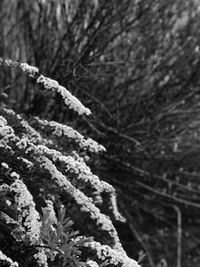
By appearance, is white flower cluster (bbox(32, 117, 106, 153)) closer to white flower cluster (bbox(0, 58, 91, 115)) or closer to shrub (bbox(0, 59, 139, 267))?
shrub (bbox(0, 59, 139, 267))

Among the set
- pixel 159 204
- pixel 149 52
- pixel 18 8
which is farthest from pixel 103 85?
pixel 159 204

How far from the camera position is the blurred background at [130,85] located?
326 cm

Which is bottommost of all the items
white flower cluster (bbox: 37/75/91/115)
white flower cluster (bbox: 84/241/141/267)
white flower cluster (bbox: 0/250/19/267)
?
white flower cluster (bbox: 0/250/19/267)

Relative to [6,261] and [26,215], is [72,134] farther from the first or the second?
[6,261]

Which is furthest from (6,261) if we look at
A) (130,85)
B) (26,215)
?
(130,85)

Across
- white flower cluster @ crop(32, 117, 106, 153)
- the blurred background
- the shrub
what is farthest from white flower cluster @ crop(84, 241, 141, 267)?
the blurred background

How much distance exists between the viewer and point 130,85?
388 centimetres

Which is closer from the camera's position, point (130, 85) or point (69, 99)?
point (69, 99)

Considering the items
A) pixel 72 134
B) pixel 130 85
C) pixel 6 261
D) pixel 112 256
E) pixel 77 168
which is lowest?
pixel 6 261

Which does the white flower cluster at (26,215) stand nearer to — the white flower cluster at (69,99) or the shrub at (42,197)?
the shrub at (42,197)

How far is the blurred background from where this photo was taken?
326 centimetres

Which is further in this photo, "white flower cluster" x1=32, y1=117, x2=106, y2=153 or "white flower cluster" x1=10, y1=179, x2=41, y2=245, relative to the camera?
"white flower cluster" x1=32, y1=117, x2=106, y2=153

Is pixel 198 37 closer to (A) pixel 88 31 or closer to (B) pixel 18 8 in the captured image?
(A) pixel 88 31

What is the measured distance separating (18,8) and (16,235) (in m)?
2.25
